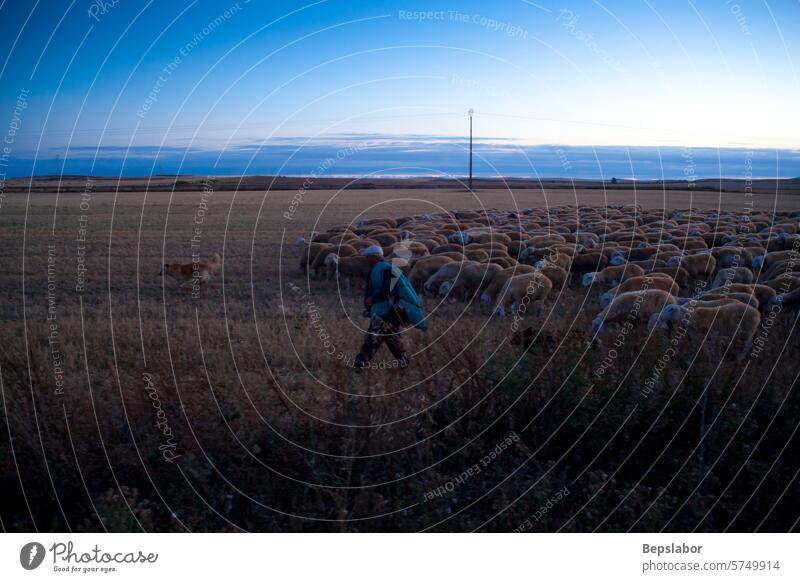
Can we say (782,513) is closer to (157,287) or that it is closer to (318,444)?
(318,444)

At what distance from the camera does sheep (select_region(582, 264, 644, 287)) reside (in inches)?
511

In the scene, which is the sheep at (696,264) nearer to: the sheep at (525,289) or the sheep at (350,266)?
the sheep at (525,289)

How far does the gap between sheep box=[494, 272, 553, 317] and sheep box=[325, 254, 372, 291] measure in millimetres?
4675

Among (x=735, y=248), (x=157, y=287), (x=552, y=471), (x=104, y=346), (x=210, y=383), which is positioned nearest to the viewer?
(x=552, y=471)

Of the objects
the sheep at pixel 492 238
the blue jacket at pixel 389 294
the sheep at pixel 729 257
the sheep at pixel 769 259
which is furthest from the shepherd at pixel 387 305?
the sheep at pixel 492 238

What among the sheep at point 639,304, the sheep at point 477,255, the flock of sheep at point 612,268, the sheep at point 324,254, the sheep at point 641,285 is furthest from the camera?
the sheep at point 324,254

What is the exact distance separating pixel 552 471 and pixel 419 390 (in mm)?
1330

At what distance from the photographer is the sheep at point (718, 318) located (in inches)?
318

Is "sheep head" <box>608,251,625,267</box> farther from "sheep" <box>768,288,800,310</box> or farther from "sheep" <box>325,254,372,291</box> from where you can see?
"sheep" <box>325,254,372,291</box>

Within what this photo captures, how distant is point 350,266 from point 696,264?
7953mm

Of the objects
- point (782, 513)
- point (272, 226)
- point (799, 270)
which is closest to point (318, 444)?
point (782, 513)

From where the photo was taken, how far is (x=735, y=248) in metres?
15.2

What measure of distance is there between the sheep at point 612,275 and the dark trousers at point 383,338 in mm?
7092

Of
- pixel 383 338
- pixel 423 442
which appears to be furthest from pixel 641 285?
pixel 423 442
